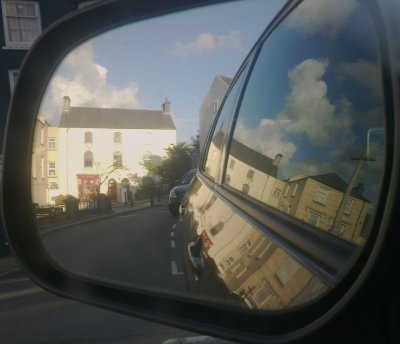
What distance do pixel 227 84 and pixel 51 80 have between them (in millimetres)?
686

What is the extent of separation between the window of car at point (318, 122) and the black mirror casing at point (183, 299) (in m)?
0.04

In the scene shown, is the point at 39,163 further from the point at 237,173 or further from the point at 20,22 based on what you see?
the point at 20,22

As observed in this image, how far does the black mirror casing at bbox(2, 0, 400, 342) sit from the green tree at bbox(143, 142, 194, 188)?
325 millimetres

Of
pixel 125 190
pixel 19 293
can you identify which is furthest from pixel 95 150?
pixel 19 293

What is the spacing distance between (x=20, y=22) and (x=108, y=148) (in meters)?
15.0

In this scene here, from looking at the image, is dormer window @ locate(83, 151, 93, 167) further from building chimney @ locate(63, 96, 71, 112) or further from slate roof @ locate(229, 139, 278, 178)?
slate roof @ locate(229, 139, 278, 178)

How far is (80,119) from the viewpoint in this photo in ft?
5.36

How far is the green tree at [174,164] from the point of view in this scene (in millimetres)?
1372

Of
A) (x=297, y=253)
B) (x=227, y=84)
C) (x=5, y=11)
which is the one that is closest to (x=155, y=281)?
(x=297, y=253)

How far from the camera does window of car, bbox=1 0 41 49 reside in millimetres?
14905

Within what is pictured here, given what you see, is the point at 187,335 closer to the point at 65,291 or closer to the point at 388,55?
the point at 65,291

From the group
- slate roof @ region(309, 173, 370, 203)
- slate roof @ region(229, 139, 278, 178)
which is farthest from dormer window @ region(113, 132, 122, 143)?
slate roof @ region(309, 173, 370, 203)

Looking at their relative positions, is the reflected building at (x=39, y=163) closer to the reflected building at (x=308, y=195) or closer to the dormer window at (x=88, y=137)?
the dormer window at (x=88, y=137)

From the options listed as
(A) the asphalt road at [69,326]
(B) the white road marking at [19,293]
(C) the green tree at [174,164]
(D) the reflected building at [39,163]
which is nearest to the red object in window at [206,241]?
(C) the green tree at [174,164]
